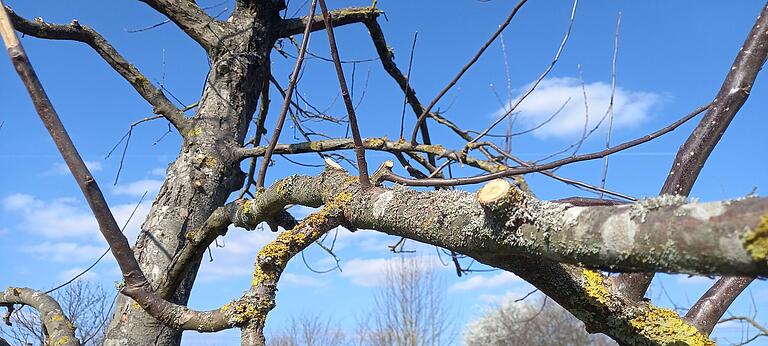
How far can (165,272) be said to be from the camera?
1.73 meters

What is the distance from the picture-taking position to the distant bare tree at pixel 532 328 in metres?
16.8

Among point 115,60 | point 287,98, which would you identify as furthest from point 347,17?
point 287,98

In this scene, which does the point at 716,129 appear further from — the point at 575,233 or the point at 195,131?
the point at 195,131

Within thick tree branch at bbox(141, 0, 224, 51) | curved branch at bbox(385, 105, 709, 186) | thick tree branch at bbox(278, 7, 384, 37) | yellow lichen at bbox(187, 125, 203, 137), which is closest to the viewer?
curved branch at bbox(385, 105, 709, 186)

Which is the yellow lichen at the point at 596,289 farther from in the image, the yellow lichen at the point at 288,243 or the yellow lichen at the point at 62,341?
the yellow lichen at the point at 62,341

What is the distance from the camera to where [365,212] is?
3.57 feet

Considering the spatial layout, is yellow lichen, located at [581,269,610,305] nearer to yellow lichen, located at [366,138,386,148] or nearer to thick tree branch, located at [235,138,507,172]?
thick tree branch, located at [235,138,507,172]

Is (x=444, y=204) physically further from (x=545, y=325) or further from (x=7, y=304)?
(x=545, y=325)

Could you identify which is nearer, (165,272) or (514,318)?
(165,272)

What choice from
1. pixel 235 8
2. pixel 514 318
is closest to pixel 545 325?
pixel 514 318

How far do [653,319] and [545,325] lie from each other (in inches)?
673

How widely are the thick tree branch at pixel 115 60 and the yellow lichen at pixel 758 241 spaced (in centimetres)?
174

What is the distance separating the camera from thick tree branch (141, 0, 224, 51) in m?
2.13

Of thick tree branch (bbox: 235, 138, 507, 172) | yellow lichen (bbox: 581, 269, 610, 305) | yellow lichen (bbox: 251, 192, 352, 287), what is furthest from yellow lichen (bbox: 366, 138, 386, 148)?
yellow lichen (bbox: 581, 269, 610, 305)
